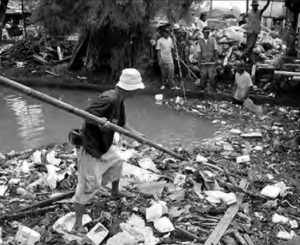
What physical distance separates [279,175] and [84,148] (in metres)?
3.08

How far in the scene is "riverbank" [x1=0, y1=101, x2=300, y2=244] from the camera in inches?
175

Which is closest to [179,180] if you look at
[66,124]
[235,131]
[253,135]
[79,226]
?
[79,226]

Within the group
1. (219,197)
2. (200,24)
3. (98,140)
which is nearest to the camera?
(98,140)

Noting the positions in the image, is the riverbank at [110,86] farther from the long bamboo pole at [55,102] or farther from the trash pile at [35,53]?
the long bamboo pole at [55,102]

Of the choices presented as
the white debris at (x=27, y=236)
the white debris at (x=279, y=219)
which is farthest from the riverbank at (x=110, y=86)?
the white debris at (x=27, y=236)

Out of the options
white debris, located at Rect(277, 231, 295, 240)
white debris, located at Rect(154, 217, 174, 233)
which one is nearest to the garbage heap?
white debris, located at Rect(277, 231, 295, 240)

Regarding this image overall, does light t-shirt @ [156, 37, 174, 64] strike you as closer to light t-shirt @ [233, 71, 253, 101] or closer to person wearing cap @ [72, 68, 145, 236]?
light t-shirt @ [233, 71, 253, 101]

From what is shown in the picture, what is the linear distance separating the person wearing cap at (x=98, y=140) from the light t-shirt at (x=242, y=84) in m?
5.67

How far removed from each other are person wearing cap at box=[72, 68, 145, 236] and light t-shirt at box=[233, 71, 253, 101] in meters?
5.67

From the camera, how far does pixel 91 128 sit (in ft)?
13.3

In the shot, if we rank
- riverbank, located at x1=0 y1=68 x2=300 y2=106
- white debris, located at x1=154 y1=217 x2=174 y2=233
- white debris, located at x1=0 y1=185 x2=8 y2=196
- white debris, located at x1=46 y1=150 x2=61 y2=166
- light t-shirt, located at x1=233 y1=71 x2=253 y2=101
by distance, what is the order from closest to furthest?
1. white debris, located at x1=154 y1=217 x2=174 y2=233
2. white debris, located at x1=0 y1=185 x2=8 y2=196
3. white debris, located at x1=46 y1=150 x2=61 y2=166
4. light t-shirt, located at x1=233 y1=71 x2=253 y2=101
5. riverbank, located at x1=0 y1=68 x2=300 y2=106

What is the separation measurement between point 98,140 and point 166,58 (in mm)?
7584

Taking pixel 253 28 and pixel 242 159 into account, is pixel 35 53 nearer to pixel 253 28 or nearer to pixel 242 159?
pixel 253 28

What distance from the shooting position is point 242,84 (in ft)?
31.4
